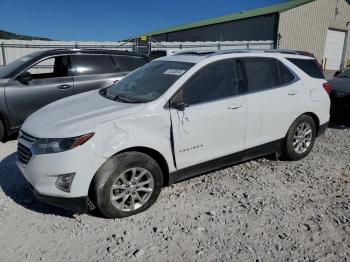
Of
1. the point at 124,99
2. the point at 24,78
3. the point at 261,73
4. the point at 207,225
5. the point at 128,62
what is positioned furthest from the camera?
the point at 128,62

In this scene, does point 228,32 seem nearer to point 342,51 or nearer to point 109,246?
point 342,51

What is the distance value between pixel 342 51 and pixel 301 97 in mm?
27016

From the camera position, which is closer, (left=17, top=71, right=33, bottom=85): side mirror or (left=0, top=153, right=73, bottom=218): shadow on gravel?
(left=0, top=153, right=73, bottom=218): shadow on gravel

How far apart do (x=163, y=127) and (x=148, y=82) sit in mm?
866

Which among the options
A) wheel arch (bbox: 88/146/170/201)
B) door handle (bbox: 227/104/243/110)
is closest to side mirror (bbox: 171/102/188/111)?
wheel arch (bbox: 88/146/170/201)

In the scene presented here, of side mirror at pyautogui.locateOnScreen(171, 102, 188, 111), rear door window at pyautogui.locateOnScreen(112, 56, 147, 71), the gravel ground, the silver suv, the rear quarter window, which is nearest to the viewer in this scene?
the gravel ground

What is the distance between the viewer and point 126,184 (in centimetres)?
355

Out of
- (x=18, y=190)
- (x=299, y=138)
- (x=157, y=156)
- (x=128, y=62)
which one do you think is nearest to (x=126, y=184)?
(x=157, y=156)

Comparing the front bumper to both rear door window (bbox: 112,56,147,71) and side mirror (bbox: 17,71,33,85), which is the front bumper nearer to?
side mirror (bbox: 17,71,33,85)

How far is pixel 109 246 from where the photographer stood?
318 cm

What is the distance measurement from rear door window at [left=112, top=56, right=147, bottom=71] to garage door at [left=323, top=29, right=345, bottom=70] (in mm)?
23865

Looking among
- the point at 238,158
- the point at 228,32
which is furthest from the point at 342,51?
the point at 238,158

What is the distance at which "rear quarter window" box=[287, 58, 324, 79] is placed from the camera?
16.9ft

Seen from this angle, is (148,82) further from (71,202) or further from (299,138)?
(299,138)
